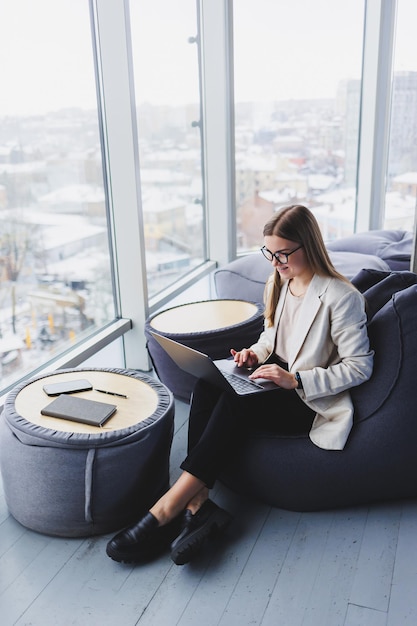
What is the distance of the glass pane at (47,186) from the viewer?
283cm

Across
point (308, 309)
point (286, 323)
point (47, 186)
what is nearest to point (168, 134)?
point (47, 186)

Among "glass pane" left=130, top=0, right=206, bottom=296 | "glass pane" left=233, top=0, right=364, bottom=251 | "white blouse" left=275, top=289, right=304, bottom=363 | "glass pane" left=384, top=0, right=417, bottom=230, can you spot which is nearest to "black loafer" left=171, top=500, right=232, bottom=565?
"white blouse" left=275, top=289, right=304, bottom=363

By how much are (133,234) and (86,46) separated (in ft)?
3.19

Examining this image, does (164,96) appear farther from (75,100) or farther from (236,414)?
(236,414)

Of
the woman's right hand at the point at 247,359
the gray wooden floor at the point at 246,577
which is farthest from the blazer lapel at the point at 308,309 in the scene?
the gray wooden floor at the point at 246,577

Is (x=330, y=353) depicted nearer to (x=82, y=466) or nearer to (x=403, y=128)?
(x=82, y=466)

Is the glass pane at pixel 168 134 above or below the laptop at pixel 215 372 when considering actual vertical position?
above

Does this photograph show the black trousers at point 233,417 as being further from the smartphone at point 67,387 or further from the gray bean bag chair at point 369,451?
the smartphone at point 67,387

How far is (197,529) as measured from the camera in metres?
2.23

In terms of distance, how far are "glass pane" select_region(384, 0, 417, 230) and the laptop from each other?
3.48 meters

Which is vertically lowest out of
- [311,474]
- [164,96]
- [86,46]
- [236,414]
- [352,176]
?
[311,474]

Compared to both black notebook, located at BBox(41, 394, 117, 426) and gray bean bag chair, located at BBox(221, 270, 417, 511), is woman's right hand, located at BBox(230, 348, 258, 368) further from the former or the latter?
black notebook, located at BBox(41, 394, 117, 426)

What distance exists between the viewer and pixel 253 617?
1938 millimetres

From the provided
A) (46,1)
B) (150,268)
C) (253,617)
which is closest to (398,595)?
(253,617)
